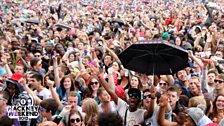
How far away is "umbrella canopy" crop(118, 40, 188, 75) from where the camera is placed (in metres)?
5.68

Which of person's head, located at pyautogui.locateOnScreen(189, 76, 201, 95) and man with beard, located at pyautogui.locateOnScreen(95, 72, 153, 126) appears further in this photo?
person's head, located at pyautogui.locateOnScreen(189, 76, 201, 95)

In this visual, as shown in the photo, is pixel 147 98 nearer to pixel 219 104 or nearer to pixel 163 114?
pixel 163 114

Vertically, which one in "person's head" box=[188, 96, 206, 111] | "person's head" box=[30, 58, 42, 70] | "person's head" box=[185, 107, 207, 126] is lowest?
"person's head" box=[185, 107, 207, 126]

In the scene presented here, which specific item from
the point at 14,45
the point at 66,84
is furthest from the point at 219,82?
the point at 14,45

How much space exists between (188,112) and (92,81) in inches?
88.5

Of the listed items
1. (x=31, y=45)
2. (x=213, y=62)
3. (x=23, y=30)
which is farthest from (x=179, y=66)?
(x=23, y=30)

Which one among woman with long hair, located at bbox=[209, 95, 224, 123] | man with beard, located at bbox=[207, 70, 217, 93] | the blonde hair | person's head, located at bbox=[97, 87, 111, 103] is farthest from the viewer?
man with beard, located at bbox=[207, 70, 217, 93]

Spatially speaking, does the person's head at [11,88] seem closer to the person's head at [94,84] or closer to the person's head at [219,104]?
the person's head at [94,84]

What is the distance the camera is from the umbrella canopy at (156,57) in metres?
5.68

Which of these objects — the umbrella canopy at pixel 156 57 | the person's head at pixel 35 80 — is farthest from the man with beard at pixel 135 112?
the person's head at pixel 35 80

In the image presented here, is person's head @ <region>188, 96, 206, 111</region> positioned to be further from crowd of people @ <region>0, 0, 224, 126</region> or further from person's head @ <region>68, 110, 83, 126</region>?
person's head @ <region>68, 110, 83, 126</region>

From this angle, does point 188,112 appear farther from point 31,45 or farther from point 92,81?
point 31,45

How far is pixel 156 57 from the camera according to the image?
5805mm

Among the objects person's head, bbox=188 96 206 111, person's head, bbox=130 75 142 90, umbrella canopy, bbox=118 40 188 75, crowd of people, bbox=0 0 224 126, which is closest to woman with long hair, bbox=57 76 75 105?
crowd of people, bbox=0 0 224 126
